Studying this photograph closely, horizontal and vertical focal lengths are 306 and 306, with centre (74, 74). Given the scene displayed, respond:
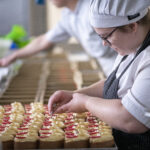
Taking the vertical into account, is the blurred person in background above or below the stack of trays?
above

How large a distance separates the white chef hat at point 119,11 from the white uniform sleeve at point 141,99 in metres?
0.27

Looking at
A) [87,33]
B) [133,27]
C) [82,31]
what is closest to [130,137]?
[133,27]

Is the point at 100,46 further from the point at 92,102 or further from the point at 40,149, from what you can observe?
the point at 40,149

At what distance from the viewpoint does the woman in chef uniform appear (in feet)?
4.69

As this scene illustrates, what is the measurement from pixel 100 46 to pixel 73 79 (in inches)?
18.4

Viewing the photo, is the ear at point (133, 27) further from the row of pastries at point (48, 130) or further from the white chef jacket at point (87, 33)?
the white chef jacket at point (87, 33)

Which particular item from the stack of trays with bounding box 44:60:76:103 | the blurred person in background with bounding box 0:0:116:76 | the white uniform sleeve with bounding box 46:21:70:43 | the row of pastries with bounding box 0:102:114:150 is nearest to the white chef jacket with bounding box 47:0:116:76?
the blurred person in background with bounding box 0:0:116:76

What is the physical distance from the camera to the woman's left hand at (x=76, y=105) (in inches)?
66.4

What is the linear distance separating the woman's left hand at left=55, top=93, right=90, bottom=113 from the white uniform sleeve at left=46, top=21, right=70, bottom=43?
2053mm

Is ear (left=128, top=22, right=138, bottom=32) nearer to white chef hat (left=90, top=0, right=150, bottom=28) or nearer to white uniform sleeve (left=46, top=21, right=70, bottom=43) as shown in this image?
white chef hat (left=90, top=0, right=150, bottom=28)

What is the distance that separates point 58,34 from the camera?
379 centimetres

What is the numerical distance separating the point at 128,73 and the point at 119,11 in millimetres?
320

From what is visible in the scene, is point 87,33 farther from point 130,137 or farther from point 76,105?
point 130,137

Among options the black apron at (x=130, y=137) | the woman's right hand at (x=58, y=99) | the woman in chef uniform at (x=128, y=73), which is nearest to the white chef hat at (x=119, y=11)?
the woman in chef uniform at (x=128, y=73)
